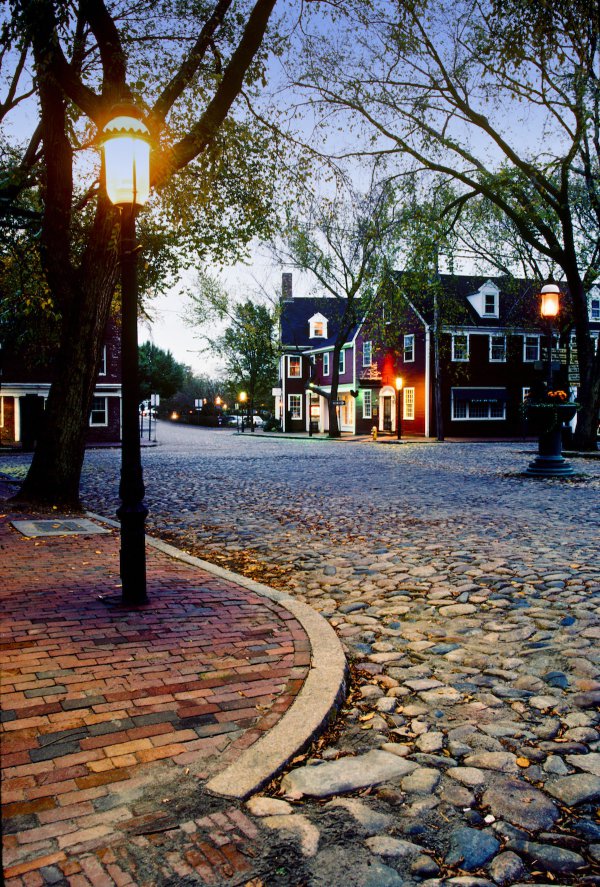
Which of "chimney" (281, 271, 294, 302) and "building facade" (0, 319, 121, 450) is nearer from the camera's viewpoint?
"building facade" (0, 319, 121, 450)

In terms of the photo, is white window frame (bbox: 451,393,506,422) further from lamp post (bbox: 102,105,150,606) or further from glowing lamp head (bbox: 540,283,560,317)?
lamp post (bbox: 102,105,150,606)

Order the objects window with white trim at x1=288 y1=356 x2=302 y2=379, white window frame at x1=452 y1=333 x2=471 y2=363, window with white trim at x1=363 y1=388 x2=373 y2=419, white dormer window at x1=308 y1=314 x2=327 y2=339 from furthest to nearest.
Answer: white dormer window at x1=308 y1=314 x2=327 y2=339
window with white trim at x1=288 y1=356 x2=302 y2=379
window with white trim at x1=363 y1=388 x2=373 y2=419
white window frame at x1=452 y1=333 x2=471 y2=363

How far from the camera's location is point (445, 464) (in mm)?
20797

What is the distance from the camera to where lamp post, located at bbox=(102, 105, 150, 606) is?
518 cm

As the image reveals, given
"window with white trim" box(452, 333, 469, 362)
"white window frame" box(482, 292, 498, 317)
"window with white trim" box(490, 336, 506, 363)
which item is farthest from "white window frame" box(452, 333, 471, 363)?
"white window frame" box(482, 292, 498, 317)

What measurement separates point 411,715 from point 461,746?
1.28ft

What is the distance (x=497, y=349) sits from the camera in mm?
44812

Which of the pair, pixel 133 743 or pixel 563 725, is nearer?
pixel 133 743

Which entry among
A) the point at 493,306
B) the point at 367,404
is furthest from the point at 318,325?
the point at 493,306

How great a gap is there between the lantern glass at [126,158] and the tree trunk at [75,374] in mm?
5185

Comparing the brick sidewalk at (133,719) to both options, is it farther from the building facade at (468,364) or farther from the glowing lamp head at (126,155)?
the building facade at (468,364)

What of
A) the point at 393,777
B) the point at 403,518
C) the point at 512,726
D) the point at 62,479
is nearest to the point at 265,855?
the point at 393,777

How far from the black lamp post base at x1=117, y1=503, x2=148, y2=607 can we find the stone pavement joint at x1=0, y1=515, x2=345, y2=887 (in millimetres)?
198

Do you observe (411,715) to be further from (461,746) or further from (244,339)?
(244,339)
